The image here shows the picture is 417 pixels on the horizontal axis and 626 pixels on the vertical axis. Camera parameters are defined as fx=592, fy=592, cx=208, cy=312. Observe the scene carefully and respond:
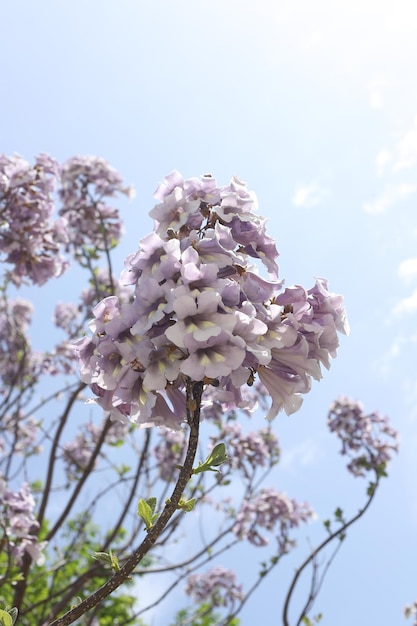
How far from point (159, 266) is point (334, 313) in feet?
2.09

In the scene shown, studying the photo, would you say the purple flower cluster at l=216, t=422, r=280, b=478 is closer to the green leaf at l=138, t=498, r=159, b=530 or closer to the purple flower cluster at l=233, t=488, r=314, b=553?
the purple flower cluster at l=233, t=488, r=314, b=553

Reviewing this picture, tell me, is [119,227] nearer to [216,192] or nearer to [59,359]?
[59,359]

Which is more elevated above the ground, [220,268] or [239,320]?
[220,268]

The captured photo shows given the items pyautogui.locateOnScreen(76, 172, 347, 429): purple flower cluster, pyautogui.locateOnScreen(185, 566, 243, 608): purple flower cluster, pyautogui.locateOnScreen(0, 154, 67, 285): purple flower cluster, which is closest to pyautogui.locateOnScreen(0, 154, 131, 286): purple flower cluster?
pyautogui.locateOnScreen(0, 154, 67, 285): purple flower cluster

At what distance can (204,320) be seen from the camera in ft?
6.01

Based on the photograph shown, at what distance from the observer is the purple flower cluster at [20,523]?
514 cm

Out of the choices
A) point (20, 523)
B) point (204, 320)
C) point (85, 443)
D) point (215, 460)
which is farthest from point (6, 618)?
point (85, 443)

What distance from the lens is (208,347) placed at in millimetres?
1849

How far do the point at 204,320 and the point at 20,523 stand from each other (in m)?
4.15

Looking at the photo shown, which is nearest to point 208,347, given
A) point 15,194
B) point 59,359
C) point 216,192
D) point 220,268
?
point 220,268

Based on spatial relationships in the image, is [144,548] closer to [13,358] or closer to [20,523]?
[20,523]

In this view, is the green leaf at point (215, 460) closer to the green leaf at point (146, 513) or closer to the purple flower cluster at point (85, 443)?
the green leaf at point (146, 513)

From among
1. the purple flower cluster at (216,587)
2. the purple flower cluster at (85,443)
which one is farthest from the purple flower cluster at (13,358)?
the purple flower cluster at (216,587)

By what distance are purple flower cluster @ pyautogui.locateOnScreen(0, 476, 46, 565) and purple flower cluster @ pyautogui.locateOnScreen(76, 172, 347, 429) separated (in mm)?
3569
